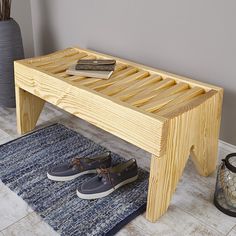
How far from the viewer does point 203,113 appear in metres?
1.29

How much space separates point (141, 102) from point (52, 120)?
0.81m

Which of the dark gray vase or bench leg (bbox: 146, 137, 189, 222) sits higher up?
the dark gray vase

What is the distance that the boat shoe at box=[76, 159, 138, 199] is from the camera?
133 cm

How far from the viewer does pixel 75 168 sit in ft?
4.73

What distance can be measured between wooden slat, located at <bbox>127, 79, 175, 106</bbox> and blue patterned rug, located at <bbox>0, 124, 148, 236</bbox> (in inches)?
14.2

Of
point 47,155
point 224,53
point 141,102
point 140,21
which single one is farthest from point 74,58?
point 224,53

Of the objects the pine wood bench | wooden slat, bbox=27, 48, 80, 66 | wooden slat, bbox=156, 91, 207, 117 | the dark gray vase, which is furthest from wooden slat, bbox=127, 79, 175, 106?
the dark gray vase

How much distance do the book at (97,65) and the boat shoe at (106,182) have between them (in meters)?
0.45

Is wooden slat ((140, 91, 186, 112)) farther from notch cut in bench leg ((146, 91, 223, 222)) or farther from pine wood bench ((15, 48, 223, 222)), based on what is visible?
notch cut in bench leg ((146, 91, 223, 222))

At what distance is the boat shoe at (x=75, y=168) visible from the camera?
143cm

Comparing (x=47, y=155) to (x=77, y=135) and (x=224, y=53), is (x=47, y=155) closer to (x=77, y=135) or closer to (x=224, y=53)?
(x=77, y=135)

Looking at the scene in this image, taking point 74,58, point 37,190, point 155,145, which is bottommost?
point 37,190

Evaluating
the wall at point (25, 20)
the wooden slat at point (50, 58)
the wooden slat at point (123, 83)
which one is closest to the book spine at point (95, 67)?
the wooden slat at point (123, 83)

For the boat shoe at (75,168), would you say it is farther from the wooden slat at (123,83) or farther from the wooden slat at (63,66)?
the wooden slat at (63,66)
